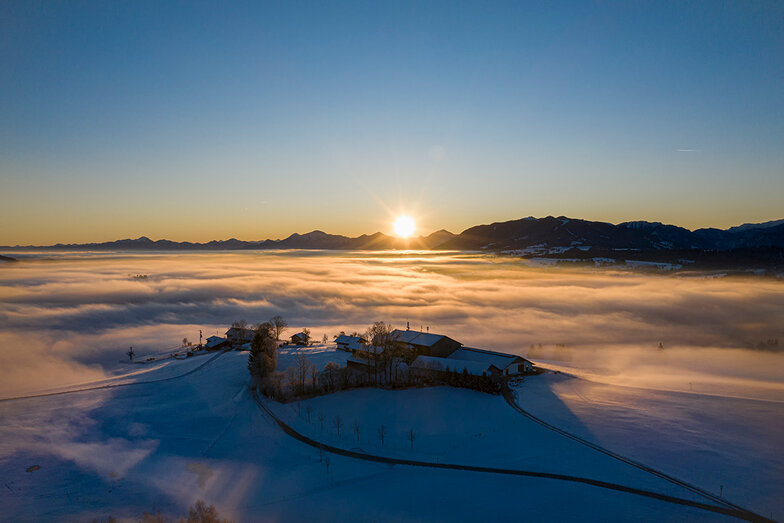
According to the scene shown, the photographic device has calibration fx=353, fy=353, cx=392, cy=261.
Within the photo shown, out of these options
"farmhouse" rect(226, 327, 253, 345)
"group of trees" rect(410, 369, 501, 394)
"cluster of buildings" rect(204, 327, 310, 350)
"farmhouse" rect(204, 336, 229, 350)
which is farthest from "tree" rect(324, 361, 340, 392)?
"farmhouse" rect(204, 336, 229, 350)

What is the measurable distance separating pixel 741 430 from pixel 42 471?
7307 cm

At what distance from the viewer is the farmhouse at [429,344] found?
213 ft

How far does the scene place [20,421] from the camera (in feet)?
151

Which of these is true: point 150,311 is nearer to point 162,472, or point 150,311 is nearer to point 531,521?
point 162,472

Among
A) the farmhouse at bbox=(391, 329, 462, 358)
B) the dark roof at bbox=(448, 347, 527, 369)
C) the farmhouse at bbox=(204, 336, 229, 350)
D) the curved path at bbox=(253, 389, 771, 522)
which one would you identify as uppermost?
the farmhouse at bbox=(391, 329, 462, 358)

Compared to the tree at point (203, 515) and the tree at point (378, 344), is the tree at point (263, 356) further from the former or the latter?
the tree at point (203, 515)

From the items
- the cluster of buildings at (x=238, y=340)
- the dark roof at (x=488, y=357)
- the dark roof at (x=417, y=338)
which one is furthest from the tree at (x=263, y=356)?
the dark roof at (x=488, y=357)

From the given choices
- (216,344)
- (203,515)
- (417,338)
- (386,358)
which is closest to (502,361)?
(417,338)

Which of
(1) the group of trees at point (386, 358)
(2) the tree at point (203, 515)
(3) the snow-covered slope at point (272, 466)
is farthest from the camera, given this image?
(1) the group of trees at point (386, 358)

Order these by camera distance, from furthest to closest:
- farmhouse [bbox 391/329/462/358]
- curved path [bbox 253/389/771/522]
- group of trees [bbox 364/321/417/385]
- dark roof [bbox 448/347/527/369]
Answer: farmhouse [bbox 391/329/462/358] < dark roof [bbox 448/347/527/369] < group of trees [bbox 364/321/417/385] < curved path [bbox 253/389/771/522]

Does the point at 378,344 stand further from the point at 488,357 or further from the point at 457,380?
the point at 488,357

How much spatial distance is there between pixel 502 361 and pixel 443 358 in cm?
1007

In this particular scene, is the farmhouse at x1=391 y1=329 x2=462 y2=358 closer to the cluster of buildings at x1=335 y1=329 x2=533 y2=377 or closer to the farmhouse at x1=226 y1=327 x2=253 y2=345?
the cluster of buildings at x1=335 y1=329 x2=533 y2=377

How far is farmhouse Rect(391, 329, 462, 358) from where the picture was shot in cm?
6488
